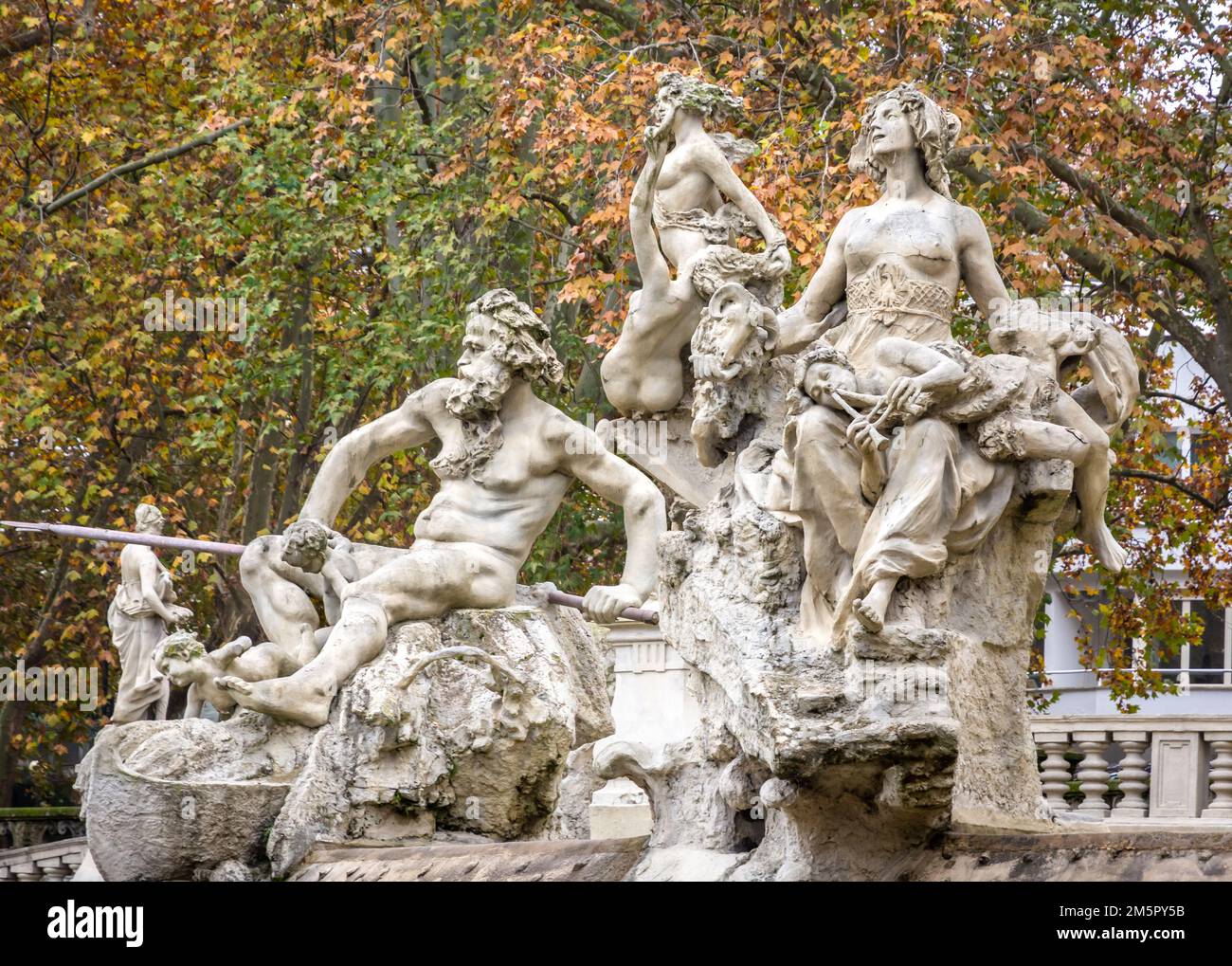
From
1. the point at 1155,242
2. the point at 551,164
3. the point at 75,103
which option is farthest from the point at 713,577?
the point at 75,103

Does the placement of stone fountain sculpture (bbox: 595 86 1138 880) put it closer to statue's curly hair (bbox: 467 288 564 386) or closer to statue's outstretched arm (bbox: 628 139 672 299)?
statue's curly hair (bbox: 467 288 564 386)

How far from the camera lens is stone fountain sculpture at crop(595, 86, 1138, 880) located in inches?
250

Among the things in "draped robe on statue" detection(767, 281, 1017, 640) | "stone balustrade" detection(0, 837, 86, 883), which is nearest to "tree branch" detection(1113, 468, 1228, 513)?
"stone balustrade" detection(0, 837, 86, 883)

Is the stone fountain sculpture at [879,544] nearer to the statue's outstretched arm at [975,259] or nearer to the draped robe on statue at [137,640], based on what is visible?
the statue's outstretched arm at [975,259]

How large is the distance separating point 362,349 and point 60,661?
→ 5.00m

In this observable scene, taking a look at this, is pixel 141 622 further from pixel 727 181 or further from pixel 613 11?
pixel 727 181

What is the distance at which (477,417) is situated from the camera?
8.88m

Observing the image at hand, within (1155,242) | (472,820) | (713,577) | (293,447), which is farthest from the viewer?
(293,447)

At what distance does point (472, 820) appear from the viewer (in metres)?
8.48

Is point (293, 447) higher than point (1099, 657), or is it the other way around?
point (293, 447)

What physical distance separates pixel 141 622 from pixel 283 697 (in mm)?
9425

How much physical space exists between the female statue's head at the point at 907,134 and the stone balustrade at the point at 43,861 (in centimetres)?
880

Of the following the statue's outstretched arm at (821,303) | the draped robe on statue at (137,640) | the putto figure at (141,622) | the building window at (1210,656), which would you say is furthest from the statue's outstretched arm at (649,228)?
the building window at (1210,656)
